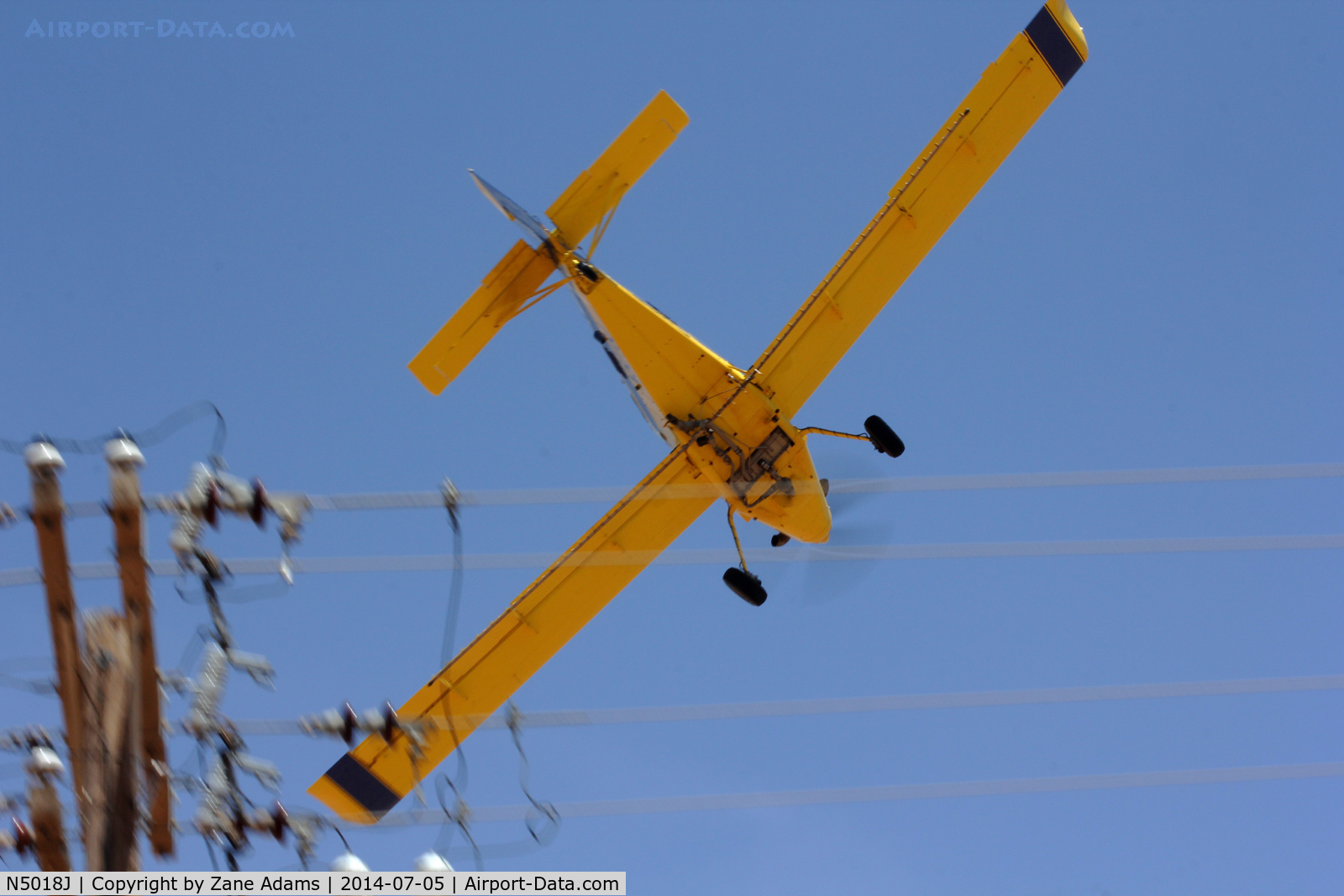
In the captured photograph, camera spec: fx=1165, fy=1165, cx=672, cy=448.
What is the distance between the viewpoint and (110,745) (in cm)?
589

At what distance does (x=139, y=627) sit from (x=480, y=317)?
633cm

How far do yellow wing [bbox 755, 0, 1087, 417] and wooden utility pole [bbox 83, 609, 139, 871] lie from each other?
749cm

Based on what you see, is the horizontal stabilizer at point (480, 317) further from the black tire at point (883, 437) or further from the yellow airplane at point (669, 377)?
the black tire at point (883, 437)

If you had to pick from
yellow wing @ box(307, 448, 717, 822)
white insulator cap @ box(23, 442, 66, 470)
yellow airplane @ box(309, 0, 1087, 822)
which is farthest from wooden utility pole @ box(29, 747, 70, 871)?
yellow wing @ box(307, 448, 717, 822)

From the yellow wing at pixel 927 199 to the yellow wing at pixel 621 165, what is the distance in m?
2.26

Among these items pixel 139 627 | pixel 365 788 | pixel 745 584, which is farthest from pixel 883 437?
pixel 139 627

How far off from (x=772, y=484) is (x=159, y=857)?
708 cm

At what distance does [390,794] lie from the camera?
12305mm

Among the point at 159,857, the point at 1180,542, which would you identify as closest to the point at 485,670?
the point at 159,857

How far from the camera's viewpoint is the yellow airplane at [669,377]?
11758 millimetres

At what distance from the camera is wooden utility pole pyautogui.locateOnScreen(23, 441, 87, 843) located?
5633 mm

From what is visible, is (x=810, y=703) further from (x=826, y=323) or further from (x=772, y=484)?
(x=826, y=323)
